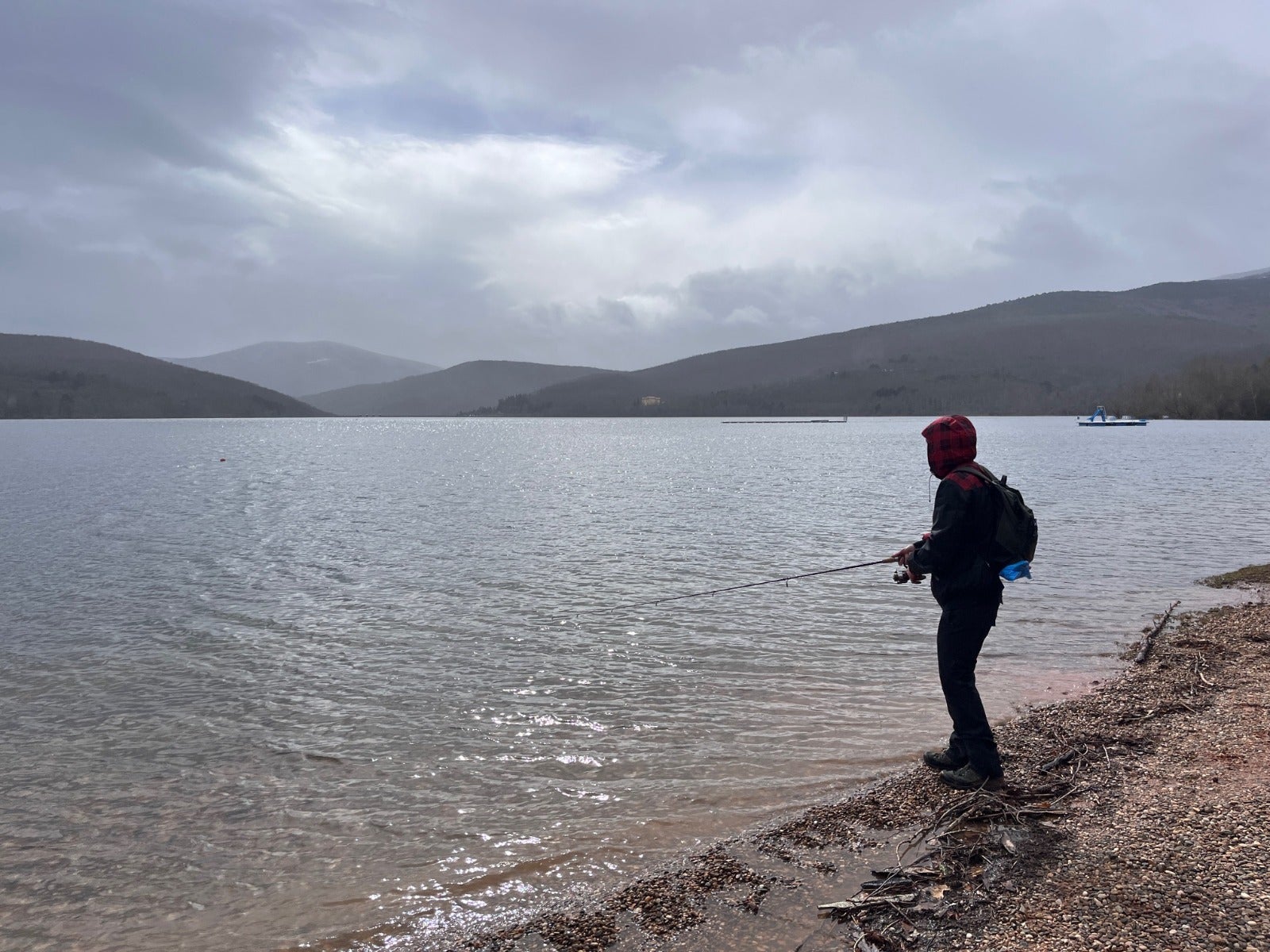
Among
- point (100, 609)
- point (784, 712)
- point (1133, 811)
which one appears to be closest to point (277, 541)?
point (100, 609)

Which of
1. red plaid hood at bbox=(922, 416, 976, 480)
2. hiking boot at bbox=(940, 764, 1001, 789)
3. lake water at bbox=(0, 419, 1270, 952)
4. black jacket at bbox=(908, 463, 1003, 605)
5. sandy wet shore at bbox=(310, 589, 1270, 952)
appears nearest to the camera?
sandy wet shore at bbox=(310, 589, 1270, 952)

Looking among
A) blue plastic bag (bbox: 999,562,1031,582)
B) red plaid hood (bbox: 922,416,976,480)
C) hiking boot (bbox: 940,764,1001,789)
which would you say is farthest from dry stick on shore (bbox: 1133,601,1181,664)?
red plaid hood (bbox: 922,416,976,480)

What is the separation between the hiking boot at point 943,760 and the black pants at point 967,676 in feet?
0.89

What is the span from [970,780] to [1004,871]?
1.67m

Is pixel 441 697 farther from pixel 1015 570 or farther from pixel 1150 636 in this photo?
pixel 1150 636

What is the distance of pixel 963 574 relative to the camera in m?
7.17

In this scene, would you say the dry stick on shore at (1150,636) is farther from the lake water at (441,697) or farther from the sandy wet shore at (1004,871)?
the sandy wet shore at (1004,871)

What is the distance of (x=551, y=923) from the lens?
229 inches

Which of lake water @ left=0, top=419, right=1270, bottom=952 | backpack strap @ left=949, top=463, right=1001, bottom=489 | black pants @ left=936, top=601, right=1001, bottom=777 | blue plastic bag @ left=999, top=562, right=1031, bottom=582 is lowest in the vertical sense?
lake water @ left=0, top=419, right=1270, bottom=952

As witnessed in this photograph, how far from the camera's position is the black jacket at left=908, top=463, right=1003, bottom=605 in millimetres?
6965

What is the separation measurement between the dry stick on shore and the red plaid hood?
7.24 meters

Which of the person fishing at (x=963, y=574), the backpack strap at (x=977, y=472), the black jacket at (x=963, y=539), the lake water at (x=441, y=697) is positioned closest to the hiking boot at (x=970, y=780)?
the person fishing at (x=963, y=574)

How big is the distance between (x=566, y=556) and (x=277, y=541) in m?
9.95

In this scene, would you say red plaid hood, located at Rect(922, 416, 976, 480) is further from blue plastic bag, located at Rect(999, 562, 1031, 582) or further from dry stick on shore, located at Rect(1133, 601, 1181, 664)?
dry stick on shore, located at Rect(1133, 601, 1181, 664)
